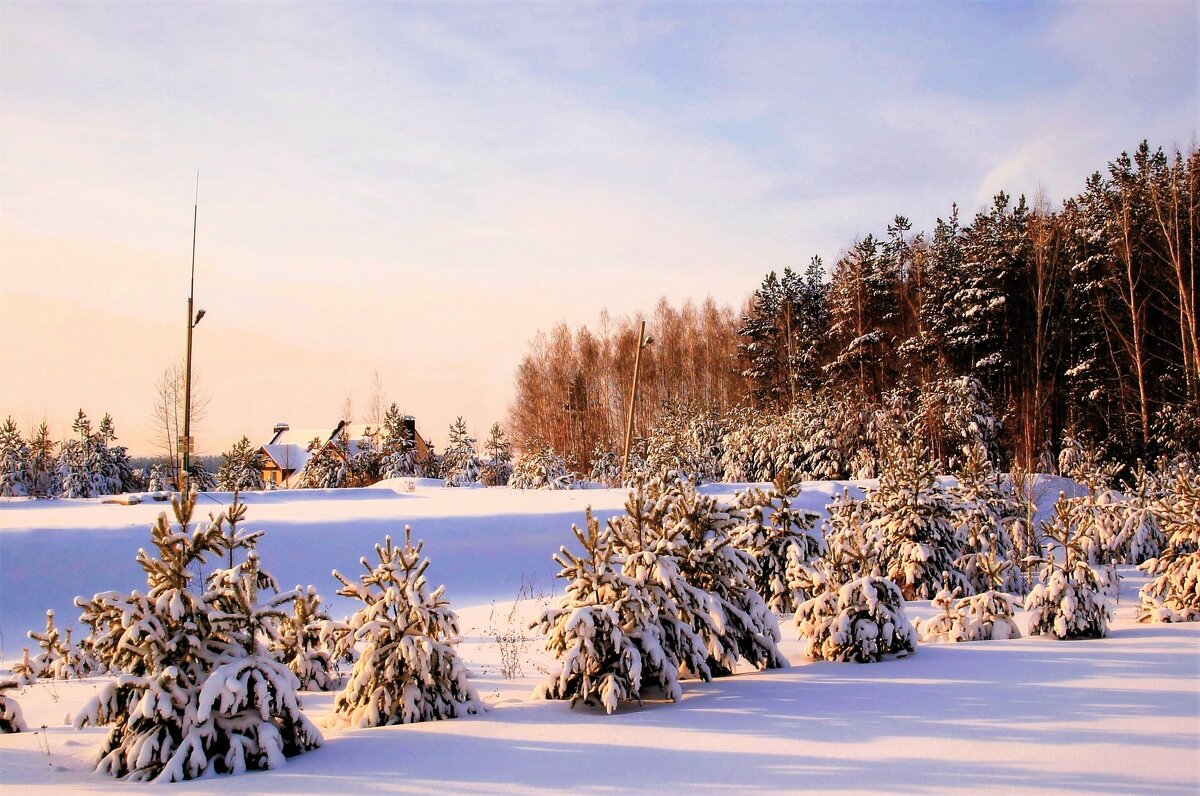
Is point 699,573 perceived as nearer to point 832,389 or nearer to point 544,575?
point 544,575

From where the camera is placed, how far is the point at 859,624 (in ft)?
25.9

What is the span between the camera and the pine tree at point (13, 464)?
30250mm

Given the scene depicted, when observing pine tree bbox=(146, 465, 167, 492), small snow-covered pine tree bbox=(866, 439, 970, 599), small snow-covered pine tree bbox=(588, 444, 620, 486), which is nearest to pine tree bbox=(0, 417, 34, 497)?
pine tree bbox=(146, 465, 167, 492)

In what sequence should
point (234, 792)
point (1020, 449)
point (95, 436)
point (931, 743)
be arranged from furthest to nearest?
point (95, 436), point (1020, 449), point (931, 743), point (234, 792)

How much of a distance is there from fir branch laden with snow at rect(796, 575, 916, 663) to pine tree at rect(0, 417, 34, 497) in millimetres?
31794

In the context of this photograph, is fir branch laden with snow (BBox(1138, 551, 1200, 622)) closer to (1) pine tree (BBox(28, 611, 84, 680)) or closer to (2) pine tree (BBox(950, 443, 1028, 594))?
(2) pine tree (BBox(950, 443, 1028, 594))

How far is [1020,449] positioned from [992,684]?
78.0 feet

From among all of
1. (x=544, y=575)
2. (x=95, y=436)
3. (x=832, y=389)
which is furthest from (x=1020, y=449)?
(x=95, y=436)

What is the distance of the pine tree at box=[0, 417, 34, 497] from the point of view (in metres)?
30.2

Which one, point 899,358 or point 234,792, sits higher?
point 899,358

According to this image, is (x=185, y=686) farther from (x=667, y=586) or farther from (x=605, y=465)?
(x=605, y=465)

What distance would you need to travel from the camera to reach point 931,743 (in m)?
5.20

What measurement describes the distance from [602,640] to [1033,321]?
3010cm

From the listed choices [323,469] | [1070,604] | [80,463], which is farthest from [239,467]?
[1070,604]
